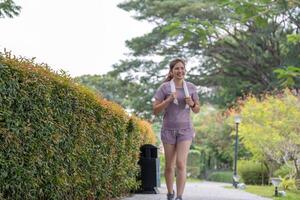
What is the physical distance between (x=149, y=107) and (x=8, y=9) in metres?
23.2

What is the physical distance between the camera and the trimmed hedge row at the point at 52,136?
4.57 m

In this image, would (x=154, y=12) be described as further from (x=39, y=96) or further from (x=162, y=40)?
(x=39, y=96)

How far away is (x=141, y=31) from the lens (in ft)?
121

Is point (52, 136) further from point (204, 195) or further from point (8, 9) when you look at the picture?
point (8, 9)

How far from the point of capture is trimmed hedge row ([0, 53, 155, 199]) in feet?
15.0

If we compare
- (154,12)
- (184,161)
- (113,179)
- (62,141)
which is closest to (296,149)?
(113,179)

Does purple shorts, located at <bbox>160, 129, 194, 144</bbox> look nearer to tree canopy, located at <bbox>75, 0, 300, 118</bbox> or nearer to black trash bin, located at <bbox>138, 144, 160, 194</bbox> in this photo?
black trash bin, located at <bbox>138, 144, 160, 194</bbox>

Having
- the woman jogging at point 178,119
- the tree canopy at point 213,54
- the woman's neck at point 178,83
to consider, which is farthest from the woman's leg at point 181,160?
the tree canopy at point 213,54

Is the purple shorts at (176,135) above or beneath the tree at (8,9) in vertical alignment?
beneath

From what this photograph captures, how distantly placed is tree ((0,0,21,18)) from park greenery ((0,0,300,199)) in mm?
40

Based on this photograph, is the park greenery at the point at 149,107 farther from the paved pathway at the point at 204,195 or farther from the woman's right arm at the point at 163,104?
the woman's right arm at the point at 163,104

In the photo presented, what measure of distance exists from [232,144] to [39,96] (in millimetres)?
34613

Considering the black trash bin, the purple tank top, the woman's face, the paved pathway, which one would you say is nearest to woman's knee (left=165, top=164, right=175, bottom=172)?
the purple tank top

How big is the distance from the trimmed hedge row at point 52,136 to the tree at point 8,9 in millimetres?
6809
